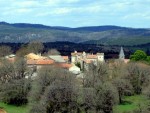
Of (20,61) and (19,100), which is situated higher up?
(20,61)

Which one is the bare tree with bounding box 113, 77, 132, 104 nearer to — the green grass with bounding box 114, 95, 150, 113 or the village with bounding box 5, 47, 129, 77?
the green grass with bounding box 114, 95, 150, 113

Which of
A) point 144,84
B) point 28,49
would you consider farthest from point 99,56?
point 144,84

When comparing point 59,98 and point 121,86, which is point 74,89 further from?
point 121,86

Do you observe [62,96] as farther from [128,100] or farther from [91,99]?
[128,100]

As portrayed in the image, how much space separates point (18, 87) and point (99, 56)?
71.0 meters

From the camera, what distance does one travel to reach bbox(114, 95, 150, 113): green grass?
2308 inches

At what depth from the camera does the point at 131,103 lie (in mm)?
66688

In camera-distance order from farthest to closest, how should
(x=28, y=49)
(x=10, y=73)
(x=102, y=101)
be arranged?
(x=28, y=49) → (x=10, y=73) → (x=102, y=101)

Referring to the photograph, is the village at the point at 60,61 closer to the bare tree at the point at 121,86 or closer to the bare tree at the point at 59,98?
the bare tree at the point at 121,86

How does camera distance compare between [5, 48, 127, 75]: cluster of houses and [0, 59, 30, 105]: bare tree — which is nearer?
[0, 59, 30, 105]: bare tree

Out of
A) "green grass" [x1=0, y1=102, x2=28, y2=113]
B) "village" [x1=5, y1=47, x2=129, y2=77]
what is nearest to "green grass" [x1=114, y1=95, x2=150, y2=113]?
"village" [x1=5, y1=47, x2=129, y2=77]

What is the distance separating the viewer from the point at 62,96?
165 ft

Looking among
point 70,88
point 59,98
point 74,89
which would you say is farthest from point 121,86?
point 59,98

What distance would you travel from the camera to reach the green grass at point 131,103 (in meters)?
58.6
